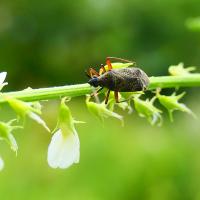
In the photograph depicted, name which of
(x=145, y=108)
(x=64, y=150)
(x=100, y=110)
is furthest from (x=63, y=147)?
(x=145, y=108)

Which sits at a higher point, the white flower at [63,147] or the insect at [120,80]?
the insect at [120,80]

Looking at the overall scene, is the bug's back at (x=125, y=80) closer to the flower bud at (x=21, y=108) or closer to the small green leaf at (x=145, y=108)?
the small green leaf at (x=145, y=108)

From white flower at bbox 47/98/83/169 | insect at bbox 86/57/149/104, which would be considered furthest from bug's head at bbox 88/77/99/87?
white flower at bbox 47/98/83/169

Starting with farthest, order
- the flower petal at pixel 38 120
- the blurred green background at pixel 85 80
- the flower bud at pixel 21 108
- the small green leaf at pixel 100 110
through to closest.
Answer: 1. the blurred green background at pixel 85 80
2. the small green leaf at pixel 100 110
3. the flower bud at pixel 21 108
4. the flower petal at pixel 38 120

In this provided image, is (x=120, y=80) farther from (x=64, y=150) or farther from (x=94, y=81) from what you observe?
(x=64, y=150)

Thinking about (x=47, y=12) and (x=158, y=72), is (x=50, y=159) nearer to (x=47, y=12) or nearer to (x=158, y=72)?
(x=158, y=72)

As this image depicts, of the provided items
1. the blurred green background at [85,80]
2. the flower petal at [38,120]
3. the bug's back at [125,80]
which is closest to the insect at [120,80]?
the bug's back at [125,80]
